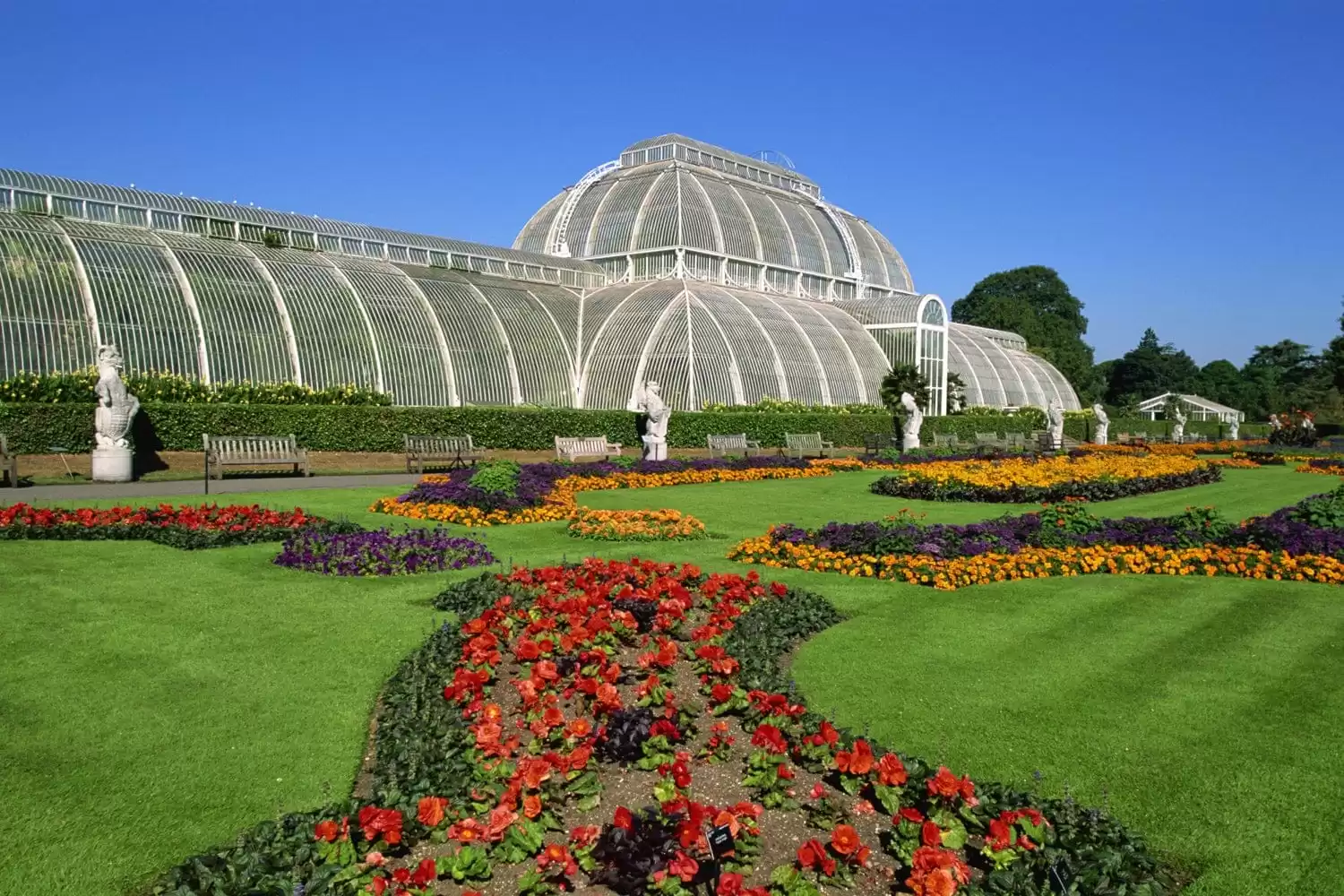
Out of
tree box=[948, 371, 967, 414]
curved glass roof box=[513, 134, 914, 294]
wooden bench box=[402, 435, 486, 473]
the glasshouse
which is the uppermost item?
curved glass roof box=[513, 134, 914, 294]

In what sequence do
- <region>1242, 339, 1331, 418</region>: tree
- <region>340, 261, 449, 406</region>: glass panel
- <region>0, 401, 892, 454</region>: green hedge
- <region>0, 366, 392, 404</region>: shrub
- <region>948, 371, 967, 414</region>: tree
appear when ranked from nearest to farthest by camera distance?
<region>0, 401, 892, 454</region>: green hedge < <region>0, 366, 392, 404</region>: shrub < <region>340, 261, 449, 406</region>: glass panel < <region>948, 371, 967, 414</region>: tree < <region>1242, 339, 1331, 418</region>: tree

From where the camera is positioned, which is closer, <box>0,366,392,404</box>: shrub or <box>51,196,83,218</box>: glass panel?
<box>0,366,392,404</box>: shrub

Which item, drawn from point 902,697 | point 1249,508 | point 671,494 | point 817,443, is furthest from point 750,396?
point 902,697

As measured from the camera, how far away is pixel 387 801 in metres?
4.32

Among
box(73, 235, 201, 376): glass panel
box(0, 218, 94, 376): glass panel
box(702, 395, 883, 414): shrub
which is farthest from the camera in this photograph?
box(702, 395, 883, 414): shrub

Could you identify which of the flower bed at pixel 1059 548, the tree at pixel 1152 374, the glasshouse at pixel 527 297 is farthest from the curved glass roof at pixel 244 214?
the tree at pixel 1152 374

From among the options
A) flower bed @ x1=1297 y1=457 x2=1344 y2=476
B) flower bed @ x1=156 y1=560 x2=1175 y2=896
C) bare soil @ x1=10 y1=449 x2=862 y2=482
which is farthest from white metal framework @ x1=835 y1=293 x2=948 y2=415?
flower bed @ x1=156 y1=560 x2=1175 y2=896

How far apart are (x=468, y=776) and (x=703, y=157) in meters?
50.6

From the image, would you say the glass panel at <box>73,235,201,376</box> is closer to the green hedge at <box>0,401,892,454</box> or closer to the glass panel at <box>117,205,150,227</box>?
the glass panel at <box>117,205,150,227</box>

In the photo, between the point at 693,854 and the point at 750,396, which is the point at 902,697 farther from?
→ the point at 750,396

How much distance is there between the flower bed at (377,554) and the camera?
1009cm

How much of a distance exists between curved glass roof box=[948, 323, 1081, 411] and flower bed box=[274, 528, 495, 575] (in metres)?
45.1

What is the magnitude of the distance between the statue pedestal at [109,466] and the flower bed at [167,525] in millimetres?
8179

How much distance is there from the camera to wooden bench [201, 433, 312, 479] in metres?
21.0
